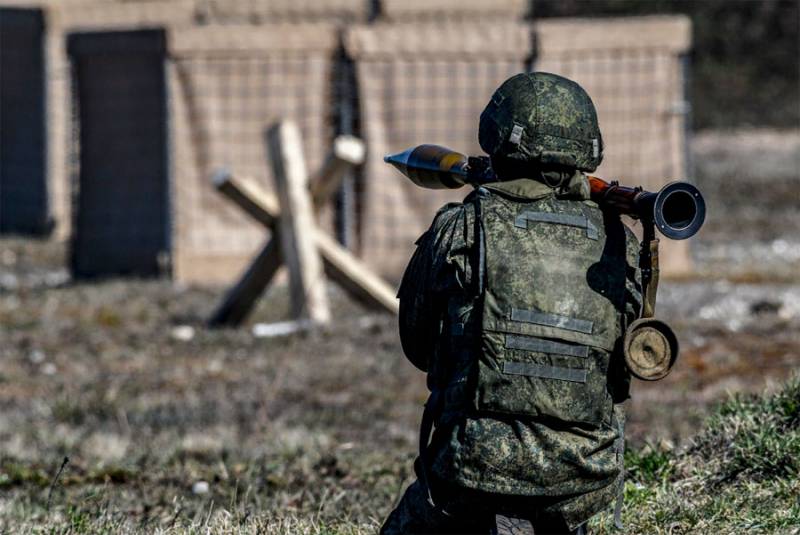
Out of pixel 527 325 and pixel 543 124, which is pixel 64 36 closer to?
pixel 543 124

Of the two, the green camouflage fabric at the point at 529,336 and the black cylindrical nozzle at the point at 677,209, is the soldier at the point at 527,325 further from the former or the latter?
the black cylindrical nozzle at the point at 677,209

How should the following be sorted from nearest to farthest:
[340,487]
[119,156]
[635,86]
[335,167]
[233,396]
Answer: [340,487] < [233,396] < [335,167] < [635,86] < [119,156]

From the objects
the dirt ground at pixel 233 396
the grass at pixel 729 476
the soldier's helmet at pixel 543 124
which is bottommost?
the dirt ground at pixel 233 396

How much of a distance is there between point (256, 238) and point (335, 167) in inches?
148

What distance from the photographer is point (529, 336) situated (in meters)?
4.08

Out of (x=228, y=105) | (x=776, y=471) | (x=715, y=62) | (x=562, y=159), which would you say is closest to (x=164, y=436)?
(x=776, y=471)

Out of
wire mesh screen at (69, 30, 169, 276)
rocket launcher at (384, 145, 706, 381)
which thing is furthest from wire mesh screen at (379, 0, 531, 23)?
rocket launcher at (384, 145, 706, 381)

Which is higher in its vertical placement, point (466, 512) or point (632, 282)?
point (632, 282)

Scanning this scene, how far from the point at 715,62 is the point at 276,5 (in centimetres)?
1235

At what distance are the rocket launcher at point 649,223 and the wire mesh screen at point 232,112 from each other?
9929 mm

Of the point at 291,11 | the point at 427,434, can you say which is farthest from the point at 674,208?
the point at 291,11

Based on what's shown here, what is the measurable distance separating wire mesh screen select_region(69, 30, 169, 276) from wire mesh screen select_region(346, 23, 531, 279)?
1985mm

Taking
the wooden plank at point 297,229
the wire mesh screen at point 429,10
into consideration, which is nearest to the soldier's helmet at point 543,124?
the wooden plank at point 297,229

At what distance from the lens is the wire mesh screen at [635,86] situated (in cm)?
1435
